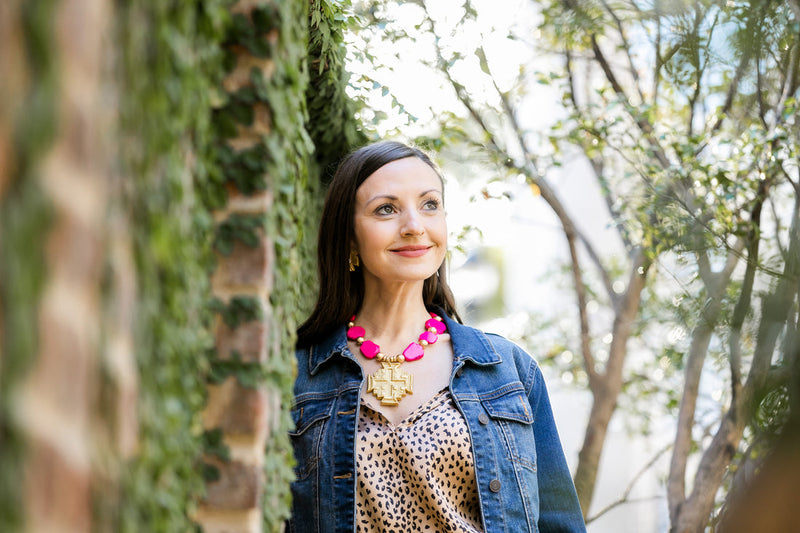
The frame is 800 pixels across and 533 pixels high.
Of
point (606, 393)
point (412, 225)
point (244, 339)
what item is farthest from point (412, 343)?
point (606, 393)

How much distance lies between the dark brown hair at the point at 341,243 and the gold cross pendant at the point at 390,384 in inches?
10.7

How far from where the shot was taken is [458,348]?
243cm

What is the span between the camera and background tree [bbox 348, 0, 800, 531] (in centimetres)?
246

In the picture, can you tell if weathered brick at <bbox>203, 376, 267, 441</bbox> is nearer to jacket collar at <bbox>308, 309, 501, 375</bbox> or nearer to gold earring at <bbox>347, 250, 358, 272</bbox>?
jacket collar at <bbox>308, 309, 501, 375</bbox>

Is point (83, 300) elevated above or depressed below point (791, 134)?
below

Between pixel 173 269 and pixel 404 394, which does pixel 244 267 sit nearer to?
pixel 173 269

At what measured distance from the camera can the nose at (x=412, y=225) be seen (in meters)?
2.37

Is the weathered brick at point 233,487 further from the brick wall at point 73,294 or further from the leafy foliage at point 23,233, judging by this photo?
the leafy foliage at point 23,233

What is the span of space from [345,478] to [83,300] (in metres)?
1.53

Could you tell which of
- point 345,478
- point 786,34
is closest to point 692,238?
point 786,34

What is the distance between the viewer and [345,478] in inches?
83.7

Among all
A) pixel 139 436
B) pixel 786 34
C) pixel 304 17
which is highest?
pixel 786 34

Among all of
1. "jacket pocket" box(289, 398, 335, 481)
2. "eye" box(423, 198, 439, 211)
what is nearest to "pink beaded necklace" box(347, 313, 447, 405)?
"jacket pocket" box(289, 398, 335, 481)

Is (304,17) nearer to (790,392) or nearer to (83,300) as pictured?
(83,300)
